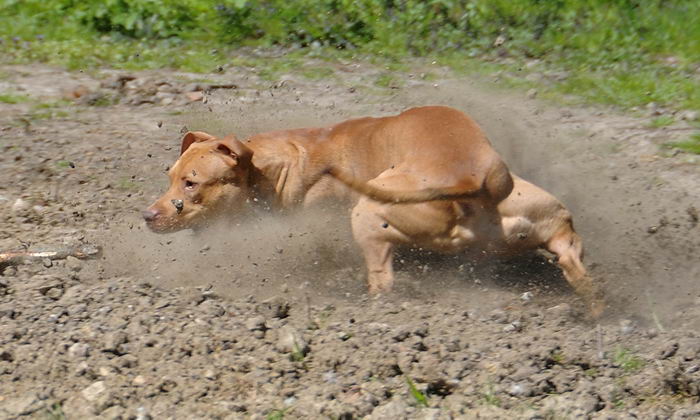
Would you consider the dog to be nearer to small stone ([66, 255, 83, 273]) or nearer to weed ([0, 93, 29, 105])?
small stone ([66, 255, 83, 273])

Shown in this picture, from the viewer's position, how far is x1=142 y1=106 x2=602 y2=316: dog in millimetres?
6125

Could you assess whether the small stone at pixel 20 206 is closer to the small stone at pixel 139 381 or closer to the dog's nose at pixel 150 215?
the dog's nose at pixel 150 215

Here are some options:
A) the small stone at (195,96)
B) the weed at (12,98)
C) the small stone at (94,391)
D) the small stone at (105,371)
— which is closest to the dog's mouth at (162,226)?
the small stone at (105,371)

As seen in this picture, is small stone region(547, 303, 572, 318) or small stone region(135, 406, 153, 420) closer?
small stone region(135, 406, 153, 420)

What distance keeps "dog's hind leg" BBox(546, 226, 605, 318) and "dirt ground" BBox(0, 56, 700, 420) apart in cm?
14

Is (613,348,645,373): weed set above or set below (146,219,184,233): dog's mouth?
above

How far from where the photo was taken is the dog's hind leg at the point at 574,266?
6285mm

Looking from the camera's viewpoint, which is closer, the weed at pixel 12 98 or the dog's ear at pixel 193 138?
the dog's ear at pixel 193 138

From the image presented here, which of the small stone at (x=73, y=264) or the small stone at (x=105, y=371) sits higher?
the small stone at (x=105, y=371)

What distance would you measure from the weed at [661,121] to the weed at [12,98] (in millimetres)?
5839

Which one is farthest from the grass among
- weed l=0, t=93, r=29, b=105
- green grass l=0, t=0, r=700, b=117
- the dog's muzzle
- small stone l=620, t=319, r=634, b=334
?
small stone l=620, t=319, r=634, b=334

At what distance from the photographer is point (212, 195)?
678cm

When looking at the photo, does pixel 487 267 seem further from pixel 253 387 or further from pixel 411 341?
pixel 253 387

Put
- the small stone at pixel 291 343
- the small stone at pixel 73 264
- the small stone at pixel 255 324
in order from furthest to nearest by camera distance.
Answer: the small stone at pixel 73 264
the small stone at pixel 255 324
the small stone at pixel 291 343
